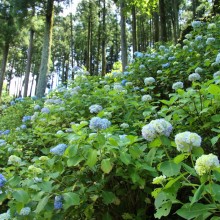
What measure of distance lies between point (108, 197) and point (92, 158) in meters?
0.37

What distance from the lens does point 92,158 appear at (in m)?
1.69

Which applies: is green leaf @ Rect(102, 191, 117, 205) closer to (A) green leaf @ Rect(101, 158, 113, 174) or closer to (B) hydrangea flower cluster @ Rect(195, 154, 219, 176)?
(A) green leaf @ Rect(101, 158, 113, 174)

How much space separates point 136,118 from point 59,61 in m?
42.7

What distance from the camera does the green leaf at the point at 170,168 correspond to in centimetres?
134

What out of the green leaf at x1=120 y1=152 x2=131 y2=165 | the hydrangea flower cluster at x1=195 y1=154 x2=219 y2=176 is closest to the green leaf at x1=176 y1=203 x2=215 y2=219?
the hydrangea flower cluster at x1=195 y1=154 x2=219 y2=176

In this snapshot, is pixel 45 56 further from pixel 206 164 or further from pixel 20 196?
pixel 206 164

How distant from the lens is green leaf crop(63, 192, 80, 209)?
1736 millimetres

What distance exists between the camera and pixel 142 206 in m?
2.20

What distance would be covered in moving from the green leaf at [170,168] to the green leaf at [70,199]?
0.63 m

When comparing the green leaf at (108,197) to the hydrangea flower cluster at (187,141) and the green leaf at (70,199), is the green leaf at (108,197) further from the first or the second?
the hydrangea flower cluster at (187,141)

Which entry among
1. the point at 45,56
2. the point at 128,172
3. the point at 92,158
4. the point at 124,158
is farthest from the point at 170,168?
the point at 45,56

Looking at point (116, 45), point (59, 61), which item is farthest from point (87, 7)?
point (59, 61)

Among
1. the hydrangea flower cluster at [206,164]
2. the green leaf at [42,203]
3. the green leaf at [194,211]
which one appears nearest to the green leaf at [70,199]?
the green leaf at [42,203]

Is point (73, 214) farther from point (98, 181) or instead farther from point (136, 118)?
point (136, 118)
